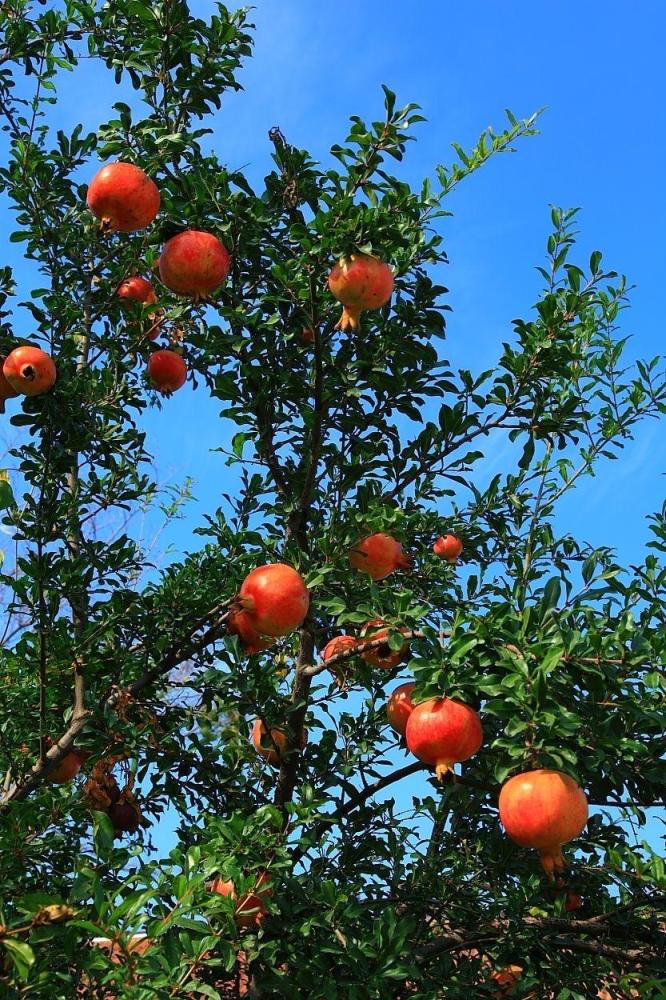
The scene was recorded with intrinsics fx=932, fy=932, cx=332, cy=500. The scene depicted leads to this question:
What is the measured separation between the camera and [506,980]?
329cm

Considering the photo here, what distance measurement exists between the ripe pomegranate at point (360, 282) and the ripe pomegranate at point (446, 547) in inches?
45.8

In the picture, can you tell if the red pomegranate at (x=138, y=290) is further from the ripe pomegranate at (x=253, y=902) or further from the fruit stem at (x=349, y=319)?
the ripe pomegranate at (x=253, y=902)

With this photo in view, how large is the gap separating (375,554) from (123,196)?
140 centimetres

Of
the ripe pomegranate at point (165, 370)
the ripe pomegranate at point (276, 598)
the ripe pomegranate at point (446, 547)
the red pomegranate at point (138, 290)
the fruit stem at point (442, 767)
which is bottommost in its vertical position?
the fruit stem at point (442, 767)

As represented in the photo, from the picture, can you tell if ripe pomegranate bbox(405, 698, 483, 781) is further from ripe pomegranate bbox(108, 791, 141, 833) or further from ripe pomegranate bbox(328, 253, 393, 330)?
ripe pomegranate bbox(108, 791, 141, 833)

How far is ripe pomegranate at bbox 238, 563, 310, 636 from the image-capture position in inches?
106

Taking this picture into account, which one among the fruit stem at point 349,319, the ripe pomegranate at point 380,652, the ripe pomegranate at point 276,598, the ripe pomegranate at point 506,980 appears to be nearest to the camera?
the ripe pomegranate at point 380,652

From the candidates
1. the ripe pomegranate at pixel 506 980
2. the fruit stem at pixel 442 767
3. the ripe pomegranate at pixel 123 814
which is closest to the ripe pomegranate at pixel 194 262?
the fruit stem at pixel 442 767

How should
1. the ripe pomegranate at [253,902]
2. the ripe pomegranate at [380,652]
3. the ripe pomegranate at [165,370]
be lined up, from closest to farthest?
1. the ripe pomegranate at [253,902]
2. the ripe pomegranate at [380,652]
3. the ripe pomegranate at [165,370]

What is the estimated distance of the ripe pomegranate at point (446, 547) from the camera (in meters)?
3.62

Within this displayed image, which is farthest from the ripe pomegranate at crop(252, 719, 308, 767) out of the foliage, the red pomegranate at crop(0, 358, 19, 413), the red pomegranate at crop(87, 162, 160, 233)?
the red pomegranate at crop(87, 162, 160, 233)

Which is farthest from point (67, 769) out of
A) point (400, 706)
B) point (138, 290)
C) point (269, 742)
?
point (138, 290)

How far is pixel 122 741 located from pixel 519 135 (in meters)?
2.55

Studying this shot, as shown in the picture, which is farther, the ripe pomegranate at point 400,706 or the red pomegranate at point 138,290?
the red pomegranate at point 138,290
